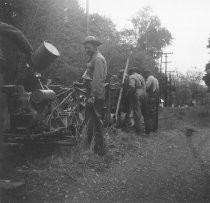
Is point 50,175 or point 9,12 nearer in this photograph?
point 50,175

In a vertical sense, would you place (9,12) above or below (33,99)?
above

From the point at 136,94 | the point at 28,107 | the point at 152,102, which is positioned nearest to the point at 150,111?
the point at 152,102

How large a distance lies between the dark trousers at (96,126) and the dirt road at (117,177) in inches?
10.7

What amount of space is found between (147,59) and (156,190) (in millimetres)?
36503

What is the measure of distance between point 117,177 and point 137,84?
6.50 metres

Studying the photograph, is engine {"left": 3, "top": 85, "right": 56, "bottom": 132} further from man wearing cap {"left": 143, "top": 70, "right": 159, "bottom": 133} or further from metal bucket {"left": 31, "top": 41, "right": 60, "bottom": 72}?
man wearing cap {"left": 143, "top": 70, "right": 159, "bottom": 133}

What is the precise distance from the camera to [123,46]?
116ft

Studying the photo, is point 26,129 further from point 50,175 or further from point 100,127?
point 100,127

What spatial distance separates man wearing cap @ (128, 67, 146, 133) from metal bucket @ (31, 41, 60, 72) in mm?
5581

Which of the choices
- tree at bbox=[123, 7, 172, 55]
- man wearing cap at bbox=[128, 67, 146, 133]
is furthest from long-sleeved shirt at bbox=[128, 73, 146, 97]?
tree at bbox=[123, 7, 172, 55]

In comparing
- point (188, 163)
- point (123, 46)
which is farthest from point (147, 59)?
point (188, 163)

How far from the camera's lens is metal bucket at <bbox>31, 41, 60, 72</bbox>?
6.98 metres

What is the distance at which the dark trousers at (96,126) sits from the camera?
783 centimetres

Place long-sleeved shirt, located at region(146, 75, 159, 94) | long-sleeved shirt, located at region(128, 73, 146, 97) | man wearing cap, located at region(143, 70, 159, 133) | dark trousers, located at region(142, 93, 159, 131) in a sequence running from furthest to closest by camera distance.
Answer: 1. long-sleeved shirt, located at region(146, 75, 159, 94)
2. man wearing cap, located at region(143, 70, 159, 133)
3. dark trousers, located at region(142, 93, 159, 131)
4. long-sleeved shirt, located at region(128, 73, 146, 97)
